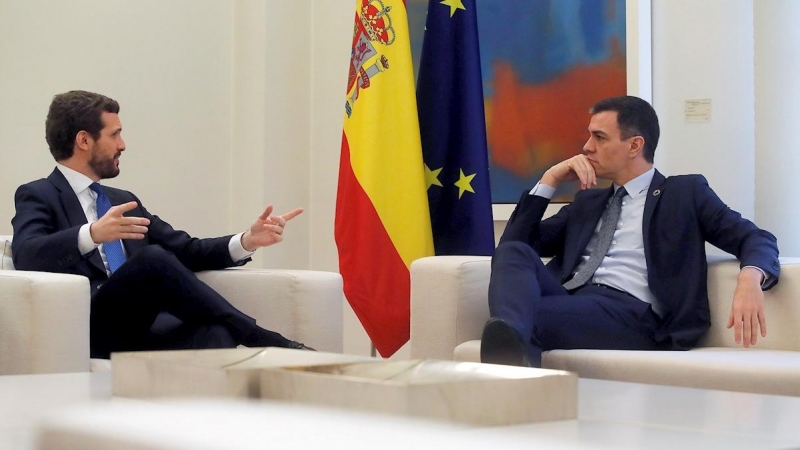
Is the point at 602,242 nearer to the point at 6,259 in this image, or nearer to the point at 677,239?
the point at 677,239

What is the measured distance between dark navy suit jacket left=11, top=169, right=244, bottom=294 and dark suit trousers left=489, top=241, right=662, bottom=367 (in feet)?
3.23

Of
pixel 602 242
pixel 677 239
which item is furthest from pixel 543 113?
pixel 677 239

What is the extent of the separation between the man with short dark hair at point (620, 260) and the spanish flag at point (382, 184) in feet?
1.90

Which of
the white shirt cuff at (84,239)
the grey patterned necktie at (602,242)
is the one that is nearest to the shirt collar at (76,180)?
the white shirt cuff at (84,239)

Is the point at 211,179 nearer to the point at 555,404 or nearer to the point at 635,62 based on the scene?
the point at 635,62

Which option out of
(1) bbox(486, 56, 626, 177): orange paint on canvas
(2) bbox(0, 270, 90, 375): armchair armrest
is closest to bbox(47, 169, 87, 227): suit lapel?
(2) bbox(0, 270, 90, 375): armchair armrest

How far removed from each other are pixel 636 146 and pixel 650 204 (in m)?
0.27

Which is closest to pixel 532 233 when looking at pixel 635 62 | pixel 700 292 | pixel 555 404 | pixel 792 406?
pixel 700 292

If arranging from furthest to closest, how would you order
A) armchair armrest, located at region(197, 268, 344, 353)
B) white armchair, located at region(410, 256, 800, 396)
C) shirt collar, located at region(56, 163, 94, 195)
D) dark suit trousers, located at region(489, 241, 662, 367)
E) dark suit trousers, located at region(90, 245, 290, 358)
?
shirt collar, located at region(56, 163, 94, 195) < armchair armrest, located at region(197, 268, 344, 353) < dark suit trousers, located at region(90, 245, 290, 358) < dark suit trousers, located at region(489, 241, 662, 367) < white armchair, located at region(410, 256, 800, 396)

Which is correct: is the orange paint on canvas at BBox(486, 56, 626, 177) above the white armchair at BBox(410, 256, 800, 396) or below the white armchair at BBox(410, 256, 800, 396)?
above

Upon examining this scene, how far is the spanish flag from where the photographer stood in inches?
150

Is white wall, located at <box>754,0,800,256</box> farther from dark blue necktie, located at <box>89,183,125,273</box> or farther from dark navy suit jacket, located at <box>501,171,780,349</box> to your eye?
dark blue necktie, located at <box>89,183,125,273</box>

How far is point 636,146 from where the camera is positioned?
339cm

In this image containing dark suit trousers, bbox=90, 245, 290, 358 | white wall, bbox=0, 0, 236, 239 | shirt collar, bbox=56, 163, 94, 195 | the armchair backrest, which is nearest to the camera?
dark suit trousers, bbox=90, 245, 290, 358
